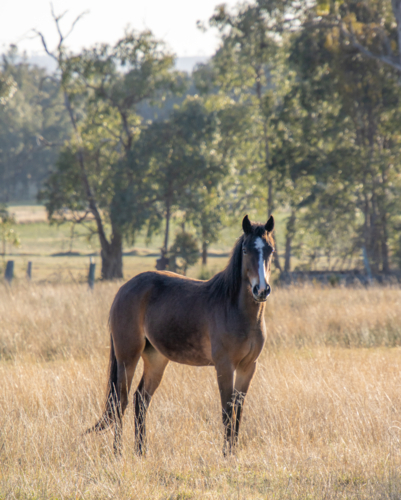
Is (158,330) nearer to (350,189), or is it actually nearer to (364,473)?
(364,473)

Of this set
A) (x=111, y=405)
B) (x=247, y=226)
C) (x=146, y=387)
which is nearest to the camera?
(x=247, y=226)

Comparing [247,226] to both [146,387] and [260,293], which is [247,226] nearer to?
[260,293]

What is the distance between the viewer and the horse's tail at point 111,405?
14.3ft

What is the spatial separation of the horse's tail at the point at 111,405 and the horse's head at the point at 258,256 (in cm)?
166

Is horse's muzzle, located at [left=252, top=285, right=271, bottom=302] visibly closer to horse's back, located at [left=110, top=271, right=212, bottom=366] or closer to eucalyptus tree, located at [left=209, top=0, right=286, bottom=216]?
horse's back, located at [left=110, top=271, right=212, bottom=366]

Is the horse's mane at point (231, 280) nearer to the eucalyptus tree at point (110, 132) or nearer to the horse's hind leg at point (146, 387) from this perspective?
the horse's hind leg at point (146, 387)

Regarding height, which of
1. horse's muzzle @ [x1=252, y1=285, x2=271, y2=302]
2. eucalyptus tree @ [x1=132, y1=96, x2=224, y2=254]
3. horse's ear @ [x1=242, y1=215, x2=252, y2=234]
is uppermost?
eucalyptus tree @ [x1=132, y1=96, x2=224, y2=254]

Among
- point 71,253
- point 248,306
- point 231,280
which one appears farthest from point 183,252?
point 248,306

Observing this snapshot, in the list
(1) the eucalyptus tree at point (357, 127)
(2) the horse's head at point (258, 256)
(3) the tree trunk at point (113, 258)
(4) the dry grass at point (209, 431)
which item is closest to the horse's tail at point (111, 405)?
(4) the dry grass at point (209, 431)

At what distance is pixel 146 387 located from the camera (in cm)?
459

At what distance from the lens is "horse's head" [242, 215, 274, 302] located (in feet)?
11.4

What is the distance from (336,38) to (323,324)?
1161cm

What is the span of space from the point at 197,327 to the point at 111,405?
1.15 metres

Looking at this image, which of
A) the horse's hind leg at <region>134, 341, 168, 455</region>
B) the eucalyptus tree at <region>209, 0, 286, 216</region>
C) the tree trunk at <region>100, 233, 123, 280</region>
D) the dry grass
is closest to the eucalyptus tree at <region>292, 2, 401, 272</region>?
the eucalyptus tree at <region>209, 0, 286, 216</region>
